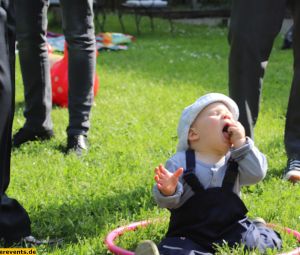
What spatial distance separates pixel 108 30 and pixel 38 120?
372 inches

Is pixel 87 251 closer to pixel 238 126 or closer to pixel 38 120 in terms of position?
pixel 238 126

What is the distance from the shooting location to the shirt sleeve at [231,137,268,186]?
2.38m

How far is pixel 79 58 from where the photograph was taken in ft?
12.5

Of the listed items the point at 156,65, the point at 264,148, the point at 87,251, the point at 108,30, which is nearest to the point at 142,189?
the point at 87,251

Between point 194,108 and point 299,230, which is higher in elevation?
point 194,108

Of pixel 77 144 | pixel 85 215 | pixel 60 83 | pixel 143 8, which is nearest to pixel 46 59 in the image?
pixel 77 144

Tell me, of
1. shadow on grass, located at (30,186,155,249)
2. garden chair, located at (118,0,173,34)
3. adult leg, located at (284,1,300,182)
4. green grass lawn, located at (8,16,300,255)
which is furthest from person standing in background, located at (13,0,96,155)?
garden chair, located at (118,0,173,34)

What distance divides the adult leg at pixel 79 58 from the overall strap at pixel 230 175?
1.62 meters

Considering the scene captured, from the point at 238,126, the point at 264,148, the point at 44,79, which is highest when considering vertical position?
the point at 238,126

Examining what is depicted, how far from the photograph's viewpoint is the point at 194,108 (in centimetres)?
244

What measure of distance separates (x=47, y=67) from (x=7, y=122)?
1808 millimetres

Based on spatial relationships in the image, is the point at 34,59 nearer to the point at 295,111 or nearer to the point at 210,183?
the point at 295,111

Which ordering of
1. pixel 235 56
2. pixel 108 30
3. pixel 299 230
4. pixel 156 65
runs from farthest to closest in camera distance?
pixel 108 30 → pixel 156 65 → pixel 235 56 → pixel 299 230

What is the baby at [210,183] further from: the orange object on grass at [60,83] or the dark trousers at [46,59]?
the orange object on grass at [60,83]
